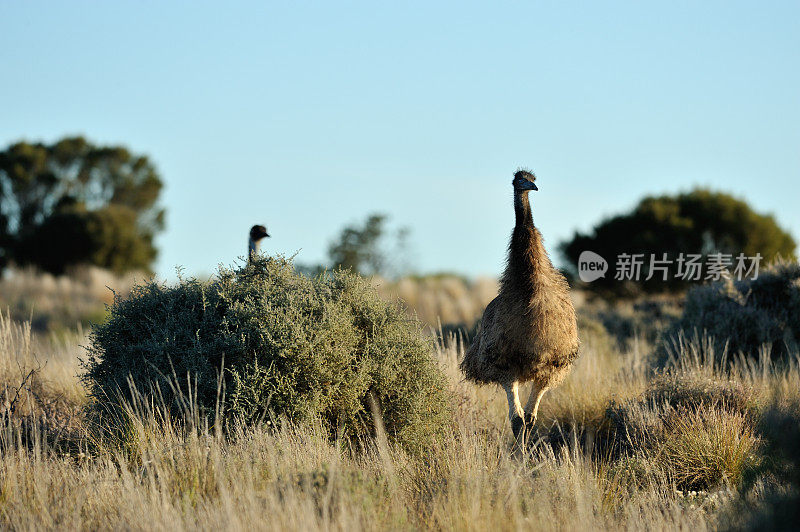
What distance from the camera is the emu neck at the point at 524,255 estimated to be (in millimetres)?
7477

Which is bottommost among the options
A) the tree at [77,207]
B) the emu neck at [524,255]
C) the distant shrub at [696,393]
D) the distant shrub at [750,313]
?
the distant shrub at [696,393]

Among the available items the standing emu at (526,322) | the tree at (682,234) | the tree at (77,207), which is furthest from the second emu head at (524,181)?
the tree at (77,207)

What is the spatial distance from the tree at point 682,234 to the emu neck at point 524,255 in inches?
892

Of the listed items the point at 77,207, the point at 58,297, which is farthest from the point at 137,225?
the point at 58,297

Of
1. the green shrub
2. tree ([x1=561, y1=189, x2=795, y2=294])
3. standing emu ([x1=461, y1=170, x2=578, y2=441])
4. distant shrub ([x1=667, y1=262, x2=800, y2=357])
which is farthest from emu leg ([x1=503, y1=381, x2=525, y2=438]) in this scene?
tree ([x1=561, y1=189, x2=795, y2=294])

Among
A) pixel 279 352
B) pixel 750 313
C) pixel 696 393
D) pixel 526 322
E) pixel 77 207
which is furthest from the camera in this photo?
pixel 77 207

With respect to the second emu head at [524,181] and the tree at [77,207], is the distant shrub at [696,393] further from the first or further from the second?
the tree at [77,207]

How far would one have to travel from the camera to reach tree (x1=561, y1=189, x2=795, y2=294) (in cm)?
2978

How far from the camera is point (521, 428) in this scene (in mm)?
7848

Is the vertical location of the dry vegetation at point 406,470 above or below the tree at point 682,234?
below

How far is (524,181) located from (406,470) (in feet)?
9.67

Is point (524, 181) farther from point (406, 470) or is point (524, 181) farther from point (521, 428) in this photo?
point (406, 470)

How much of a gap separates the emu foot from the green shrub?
66 centimetres

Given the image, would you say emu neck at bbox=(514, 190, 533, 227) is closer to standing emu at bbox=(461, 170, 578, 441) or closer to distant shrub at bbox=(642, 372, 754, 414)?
standing emu at bbox=(461, 170, 578, 441)
